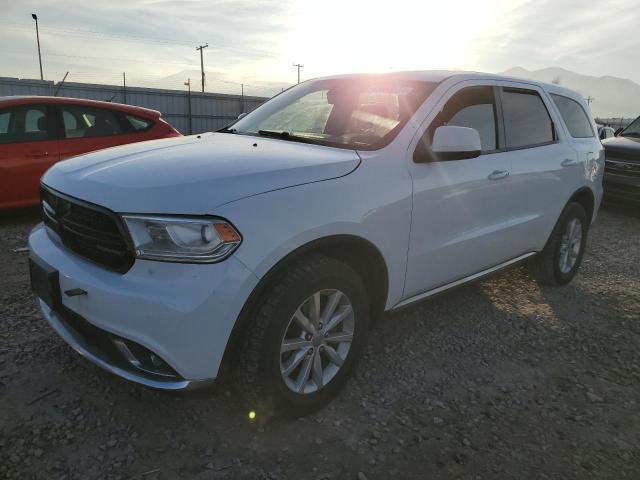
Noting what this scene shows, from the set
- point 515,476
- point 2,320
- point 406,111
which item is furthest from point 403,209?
point 2,320

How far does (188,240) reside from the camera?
1962mm

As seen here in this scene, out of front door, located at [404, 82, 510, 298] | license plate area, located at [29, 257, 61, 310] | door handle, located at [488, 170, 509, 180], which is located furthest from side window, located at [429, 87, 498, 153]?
license plate area, located at [29, 257, 61, 310]

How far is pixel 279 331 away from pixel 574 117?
3.71 m

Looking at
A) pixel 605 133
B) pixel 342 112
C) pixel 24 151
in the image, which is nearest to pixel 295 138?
pixel 342 112

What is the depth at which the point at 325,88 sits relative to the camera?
3561 mm

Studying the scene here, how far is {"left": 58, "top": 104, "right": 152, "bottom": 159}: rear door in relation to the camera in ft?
19.7

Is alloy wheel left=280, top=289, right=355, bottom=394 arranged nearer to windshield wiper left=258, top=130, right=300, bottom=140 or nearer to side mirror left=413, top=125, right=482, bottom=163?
side mirror left=413, top=125, right=482, bottom=163

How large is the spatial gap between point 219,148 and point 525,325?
8.54ft

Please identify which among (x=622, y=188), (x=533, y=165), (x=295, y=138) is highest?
(x=295, y=138)

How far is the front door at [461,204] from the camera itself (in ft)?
8.98

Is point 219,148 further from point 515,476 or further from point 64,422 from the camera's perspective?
point 515,476

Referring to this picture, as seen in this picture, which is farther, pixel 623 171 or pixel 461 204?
pixel 623 171

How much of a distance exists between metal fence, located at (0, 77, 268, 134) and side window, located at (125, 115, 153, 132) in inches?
619

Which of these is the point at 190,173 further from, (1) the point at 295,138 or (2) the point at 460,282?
(2) the point at 460,282
